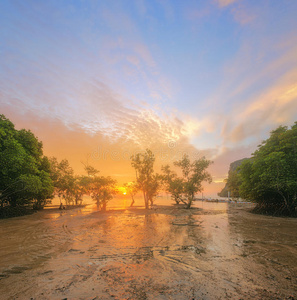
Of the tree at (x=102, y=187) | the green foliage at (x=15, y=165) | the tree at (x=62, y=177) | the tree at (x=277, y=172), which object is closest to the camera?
the green foliage at (x=15, y=165)

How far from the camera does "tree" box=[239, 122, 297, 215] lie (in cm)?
2298

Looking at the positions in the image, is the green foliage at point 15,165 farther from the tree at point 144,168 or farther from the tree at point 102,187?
the tree at point 144,168

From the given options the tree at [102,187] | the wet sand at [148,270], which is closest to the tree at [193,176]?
the tree at [102,187]

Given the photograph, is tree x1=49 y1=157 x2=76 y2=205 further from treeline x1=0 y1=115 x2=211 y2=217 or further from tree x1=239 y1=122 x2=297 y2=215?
tree x1=239 y1=122 x2=297 y2=215

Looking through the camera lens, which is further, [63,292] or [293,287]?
[293,287]

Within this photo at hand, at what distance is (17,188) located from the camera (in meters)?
23.2

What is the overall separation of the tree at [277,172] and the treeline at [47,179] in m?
11.0

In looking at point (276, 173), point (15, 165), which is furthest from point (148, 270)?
point (276, 173)

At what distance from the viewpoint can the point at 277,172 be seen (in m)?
23.2

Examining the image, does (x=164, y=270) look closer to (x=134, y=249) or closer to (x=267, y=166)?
(x=134, y=249)

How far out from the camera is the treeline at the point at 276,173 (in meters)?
23.0

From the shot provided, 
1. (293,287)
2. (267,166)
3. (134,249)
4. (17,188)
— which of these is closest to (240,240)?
(293,287)

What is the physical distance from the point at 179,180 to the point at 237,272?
118 feet

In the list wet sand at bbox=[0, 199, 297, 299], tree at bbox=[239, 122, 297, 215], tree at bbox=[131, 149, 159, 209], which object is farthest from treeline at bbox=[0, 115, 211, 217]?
wet sand at bbox=[0, 199, 297, 299]
